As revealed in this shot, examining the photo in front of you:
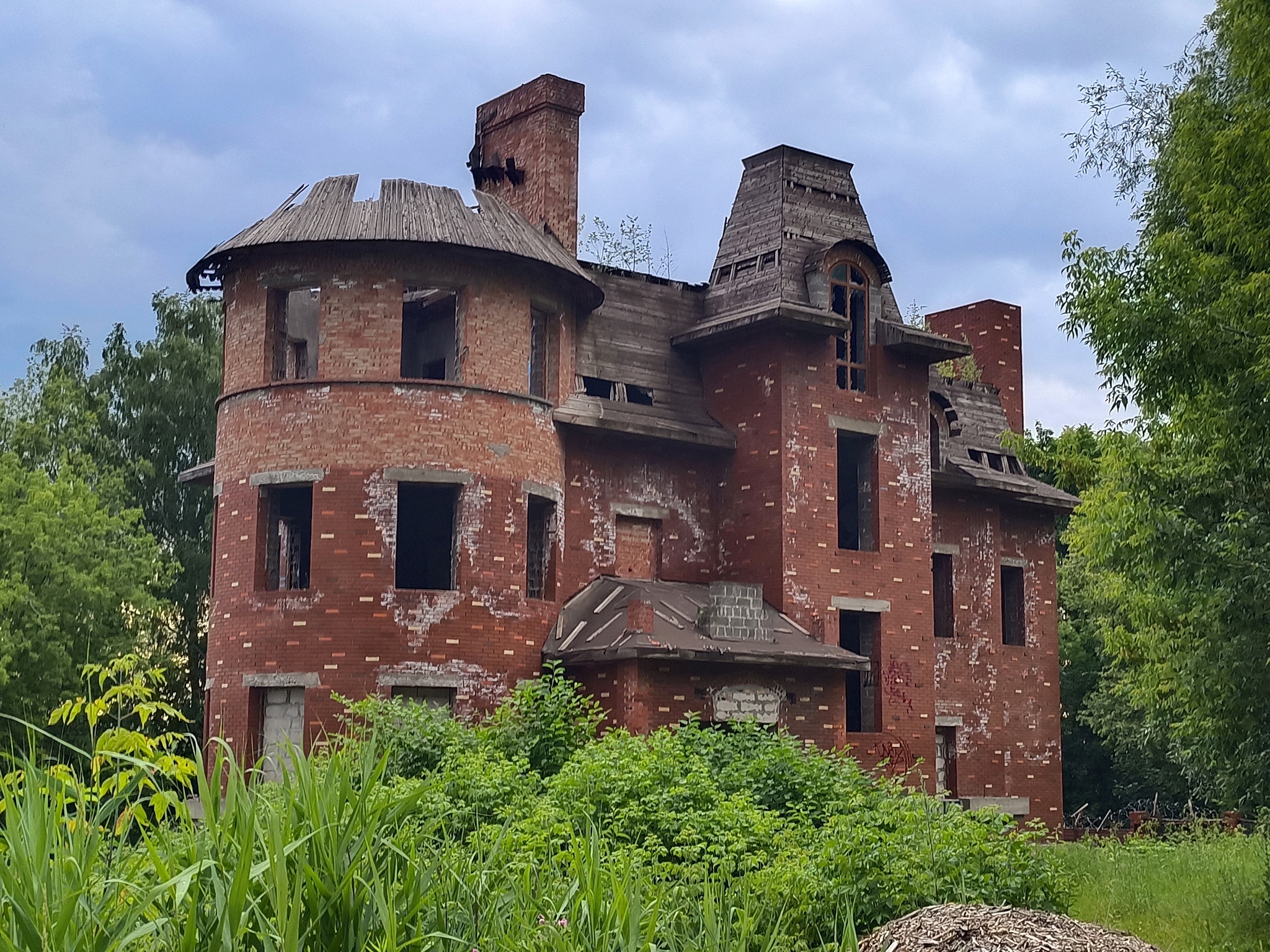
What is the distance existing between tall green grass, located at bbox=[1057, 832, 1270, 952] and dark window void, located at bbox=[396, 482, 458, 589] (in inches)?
431

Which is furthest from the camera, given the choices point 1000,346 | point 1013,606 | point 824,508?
point 1000,346

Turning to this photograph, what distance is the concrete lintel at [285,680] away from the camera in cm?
2008

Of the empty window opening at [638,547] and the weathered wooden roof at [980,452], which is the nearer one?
the empty window opening at [638,547]

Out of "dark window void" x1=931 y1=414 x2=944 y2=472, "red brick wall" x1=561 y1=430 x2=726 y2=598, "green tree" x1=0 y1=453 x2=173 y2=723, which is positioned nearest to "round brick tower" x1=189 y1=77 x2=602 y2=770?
"red brick wall" x1=561 y1=430 x2=726 y2=598

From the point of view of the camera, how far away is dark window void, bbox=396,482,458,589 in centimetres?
2444

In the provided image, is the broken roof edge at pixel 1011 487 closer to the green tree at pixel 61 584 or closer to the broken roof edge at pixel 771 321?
the broken roof edge at pixel 771 321

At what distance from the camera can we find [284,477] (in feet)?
68.2

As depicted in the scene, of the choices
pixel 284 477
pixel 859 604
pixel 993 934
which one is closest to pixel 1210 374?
pixel 993 934

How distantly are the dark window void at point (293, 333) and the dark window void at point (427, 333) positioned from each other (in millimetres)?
1444

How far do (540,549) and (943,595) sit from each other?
882 centimetres

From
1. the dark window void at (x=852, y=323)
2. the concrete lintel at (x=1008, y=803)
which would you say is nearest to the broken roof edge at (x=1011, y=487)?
the dark window void at (x=852, y=323)

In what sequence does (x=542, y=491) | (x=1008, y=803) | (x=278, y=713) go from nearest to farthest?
1. (x=278, y=713)
2. (x=542, y=491)
3. (x=1008, y=803)

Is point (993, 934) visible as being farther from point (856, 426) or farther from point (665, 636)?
point (856, 426)

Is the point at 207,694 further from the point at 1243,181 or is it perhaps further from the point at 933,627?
the point at 1243,181
